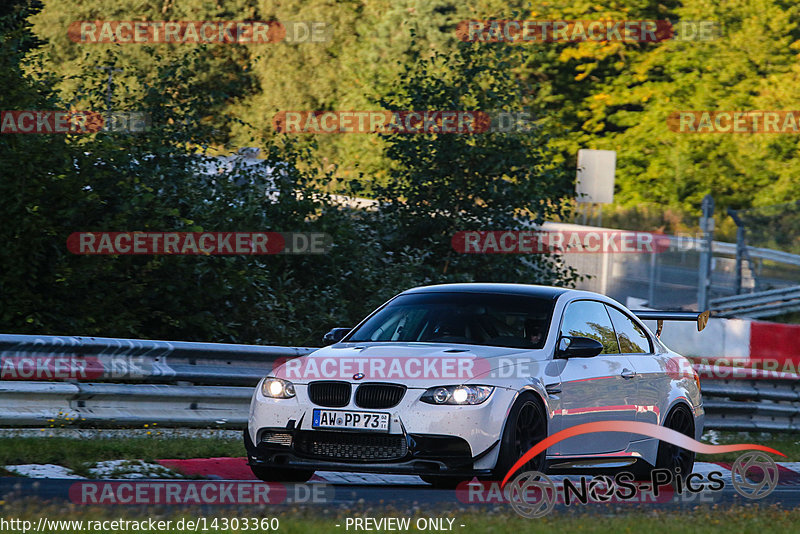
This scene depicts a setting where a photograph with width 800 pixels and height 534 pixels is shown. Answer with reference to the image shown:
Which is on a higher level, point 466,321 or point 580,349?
point 466,321

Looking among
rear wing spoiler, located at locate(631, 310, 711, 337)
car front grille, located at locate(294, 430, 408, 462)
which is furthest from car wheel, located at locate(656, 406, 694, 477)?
car front grille, located at locate(294, 430, 408, 462)

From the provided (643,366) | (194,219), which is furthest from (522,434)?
(194,219)

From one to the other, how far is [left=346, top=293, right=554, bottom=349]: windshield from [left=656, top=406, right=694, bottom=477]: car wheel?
1.58 m

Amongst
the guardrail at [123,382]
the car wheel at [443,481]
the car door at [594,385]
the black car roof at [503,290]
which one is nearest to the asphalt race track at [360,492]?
the car wheel at [443,481]

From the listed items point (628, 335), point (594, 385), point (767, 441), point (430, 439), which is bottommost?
point (767, 441)

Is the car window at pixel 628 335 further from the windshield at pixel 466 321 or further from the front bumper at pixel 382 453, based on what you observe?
the front bumper at pixel 382 453

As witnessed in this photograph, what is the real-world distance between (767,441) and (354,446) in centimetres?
885

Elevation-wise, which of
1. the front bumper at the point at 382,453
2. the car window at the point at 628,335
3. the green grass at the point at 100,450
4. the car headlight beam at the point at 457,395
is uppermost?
the car window at the point at 628,335

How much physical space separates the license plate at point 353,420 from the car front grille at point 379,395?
0.07 meters

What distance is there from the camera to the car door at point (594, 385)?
28.2 ft

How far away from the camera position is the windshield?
29.0ft

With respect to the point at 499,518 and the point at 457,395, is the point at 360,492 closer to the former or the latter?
the point at 457,395

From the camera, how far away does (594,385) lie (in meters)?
8.90

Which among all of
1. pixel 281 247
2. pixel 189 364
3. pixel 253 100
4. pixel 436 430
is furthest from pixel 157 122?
pixel 253 100
